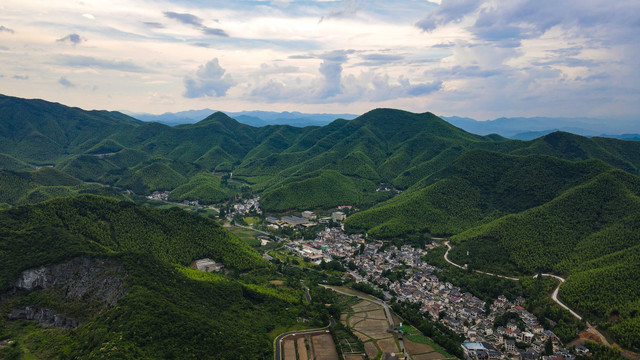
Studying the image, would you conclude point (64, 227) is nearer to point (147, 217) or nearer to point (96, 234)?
point (96, 234)

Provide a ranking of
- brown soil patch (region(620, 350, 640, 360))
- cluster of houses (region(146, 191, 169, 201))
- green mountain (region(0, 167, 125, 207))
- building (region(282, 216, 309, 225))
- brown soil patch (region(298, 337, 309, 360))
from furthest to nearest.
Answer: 1. cluster of houses (region(146, 191, 169, 201))
2. building (region(282, 216, 309, 225))
3. green mountain (region(0, 167, 125, 207))
4. brown soil patch (region(298, 337, 309, 360))
5. brown soil patch (region(620, 350, 640, 360))

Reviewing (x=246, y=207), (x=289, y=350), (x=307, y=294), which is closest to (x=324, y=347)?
(x=289, y=350)

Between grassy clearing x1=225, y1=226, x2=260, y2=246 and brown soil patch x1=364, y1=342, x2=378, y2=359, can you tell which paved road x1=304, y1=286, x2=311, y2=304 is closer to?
brown soil patch x1=364, y1=342, x2=378, y2=359

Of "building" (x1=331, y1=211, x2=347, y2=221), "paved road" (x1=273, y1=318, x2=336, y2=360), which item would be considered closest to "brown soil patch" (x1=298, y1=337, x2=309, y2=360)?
"paved road" (x1=273, y1=318, x2=336, y2=360)

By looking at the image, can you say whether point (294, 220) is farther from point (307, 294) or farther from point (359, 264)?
point (307, 294)

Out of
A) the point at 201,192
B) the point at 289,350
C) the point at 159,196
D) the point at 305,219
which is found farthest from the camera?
the point at 159,196

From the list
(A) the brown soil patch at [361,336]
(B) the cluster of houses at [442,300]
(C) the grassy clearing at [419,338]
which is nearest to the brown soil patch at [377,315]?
(C) the grassy clearing at [419,338]

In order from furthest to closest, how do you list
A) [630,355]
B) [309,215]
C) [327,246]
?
[309,215] < [327,246] < [630,355]
